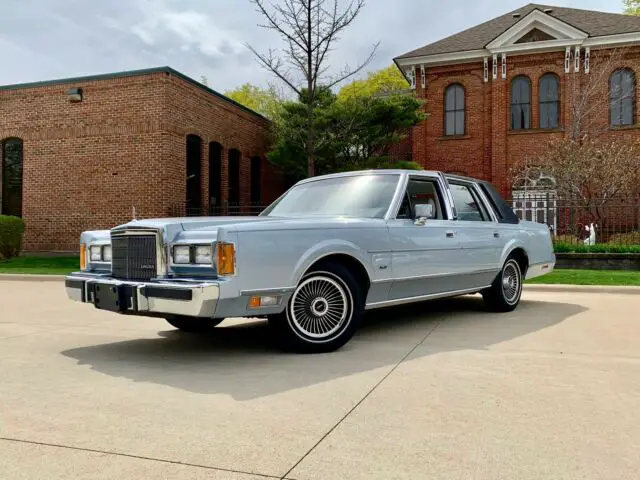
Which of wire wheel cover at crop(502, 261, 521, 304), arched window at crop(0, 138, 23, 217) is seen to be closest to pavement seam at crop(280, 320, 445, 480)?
wire wheel cover at crop(502, 261, 521, 304)

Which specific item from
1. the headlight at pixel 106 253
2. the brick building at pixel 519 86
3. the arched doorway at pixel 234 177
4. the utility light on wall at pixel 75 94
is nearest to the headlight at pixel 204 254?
the headlight at pixel 106 253

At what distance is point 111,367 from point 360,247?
7.85ft

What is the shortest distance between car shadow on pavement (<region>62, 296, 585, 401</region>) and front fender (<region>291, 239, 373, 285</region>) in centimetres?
74

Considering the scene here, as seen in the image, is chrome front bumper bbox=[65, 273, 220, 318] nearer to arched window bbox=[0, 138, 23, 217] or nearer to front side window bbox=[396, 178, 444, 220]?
front side window bbox=[396, 178, 444, 220]

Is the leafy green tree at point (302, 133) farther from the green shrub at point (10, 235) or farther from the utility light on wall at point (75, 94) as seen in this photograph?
the green shrub at point (10, 235)

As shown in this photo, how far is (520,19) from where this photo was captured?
24.8m

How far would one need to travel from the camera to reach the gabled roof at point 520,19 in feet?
79.8

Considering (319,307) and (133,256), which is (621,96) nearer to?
(319,307)

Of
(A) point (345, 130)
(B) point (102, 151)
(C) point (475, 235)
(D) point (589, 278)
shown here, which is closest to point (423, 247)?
(C) point (475, 235)

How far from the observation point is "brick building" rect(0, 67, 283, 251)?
1714cm

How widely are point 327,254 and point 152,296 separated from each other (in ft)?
4.95

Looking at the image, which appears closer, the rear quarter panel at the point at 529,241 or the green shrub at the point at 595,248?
the rear quarter panel at the point at 529,241

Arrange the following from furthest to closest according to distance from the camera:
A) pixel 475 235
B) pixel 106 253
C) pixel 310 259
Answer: pixel 475 235
pixel 106 253
pixel 310 259

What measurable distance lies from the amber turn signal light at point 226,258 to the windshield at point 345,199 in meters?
1.68
